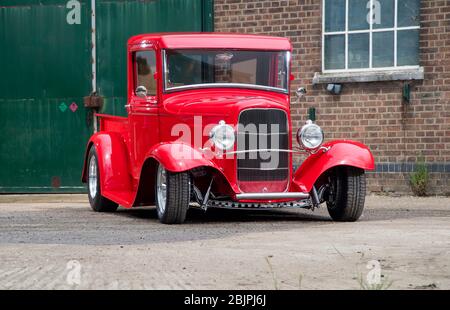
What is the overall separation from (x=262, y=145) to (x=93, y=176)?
9.45 ft

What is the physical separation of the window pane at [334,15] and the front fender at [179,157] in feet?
17.3

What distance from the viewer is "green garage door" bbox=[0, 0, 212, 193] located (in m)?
15.0

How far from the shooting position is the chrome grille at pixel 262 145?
372 inches

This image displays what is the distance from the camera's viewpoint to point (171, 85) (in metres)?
10.1

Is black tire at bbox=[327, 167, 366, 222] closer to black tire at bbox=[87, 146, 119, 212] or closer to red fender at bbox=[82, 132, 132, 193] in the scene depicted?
red fender at bbox=[82, 132, 132, 193]

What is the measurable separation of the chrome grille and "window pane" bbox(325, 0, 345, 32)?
471 centimetres

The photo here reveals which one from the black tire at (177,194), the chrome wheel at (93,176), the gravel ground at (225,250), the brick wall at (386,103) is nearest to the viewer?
the gravel ground at (225,250)

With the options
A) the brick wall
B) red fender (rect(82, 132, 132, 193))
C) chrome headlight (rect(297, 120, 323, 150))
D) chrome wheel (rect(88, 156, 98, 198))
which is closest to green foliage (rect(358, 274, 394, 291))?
chrome headlight (rect(297, 120, 323, 150))

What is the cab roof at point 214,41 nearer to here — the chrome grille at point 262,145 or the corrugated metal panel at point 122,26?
the chrome grille at point 262,145

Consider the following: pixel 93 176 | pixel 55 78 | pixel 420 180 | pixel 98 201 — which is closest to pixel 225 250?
pixel 98 201

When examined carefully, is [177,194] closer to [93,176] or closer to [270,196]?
[270,196]

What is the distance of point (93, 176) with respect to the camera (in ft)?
38.3

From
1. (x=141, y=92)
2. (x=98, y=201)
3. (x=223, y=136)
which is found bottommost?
(x=98, y=201)

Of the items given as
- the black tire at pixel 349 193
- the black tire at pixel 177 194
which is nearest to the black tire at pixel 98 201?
the black tire at pixel 177 194
